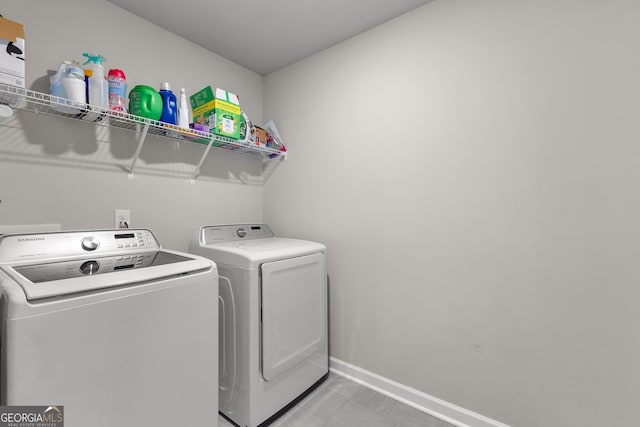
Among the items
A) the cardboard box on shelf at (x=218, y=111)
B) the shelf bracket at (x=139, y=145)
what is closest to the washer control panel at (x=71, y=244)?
the shelf bracket at (x=139, y=145)

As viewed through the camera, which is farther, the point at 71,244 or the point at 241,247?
the point at 241,247

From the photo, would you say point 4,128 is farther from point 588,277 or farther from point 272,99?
point 588,277

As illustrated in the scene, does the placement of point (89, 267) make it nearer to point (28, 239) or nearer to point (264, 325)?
point (28, 239)

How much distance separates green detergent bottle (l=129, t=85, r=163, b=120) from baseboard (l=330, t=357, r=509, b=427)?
6.72 feet

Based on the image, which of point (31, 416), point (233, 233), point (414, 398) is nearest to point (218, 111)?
point (233, 233)

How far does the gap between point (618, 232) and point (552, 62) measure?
83 cm

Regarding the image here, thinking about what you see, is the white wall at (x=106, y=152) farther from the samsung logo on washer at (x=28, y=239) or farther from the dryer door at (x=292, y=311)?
the dryer door at (x=292, y=311)

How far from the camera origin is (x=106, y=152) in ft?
5.39

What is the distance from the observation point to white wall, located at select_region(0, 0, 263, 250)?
1381 mm

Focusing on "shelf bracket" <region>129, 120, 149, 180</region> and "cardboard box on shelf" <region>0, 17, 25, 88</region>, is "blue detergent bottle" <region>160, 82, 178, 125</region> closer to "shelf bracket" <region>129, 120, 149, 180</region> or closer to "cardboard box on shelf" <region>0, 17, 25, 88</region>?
"shelf bracket" <region>129, 120, 149, 180</region>

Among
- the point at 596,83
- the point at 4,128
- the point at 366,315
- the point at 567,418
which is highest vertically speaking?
the point at 596,83

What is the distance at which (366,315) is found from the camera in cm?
197

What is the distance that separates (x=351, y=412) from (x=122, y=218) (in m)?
1.80

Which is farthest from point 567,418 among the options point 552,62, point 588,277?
point 552,62
